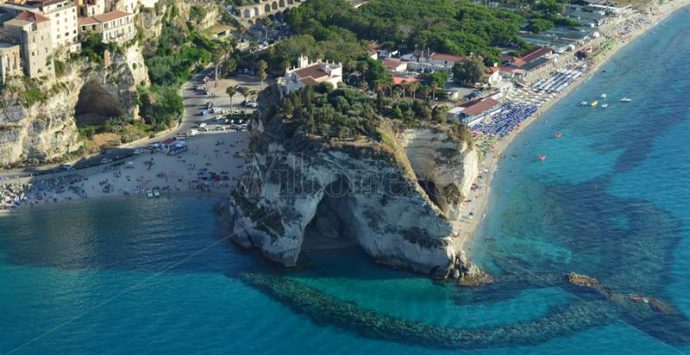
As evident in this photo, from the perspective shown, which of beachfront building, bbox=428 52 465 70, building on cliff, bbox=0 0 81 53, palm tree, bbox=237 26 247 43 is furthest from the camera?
palm tree, bbox=237 26 247 43

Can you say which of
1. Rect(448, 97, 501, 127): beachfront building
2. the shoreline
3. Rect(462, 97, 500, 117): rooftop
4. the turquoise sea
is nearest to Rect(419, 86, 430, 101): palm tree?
Rect(448, 97, 501, 127): beachfront building

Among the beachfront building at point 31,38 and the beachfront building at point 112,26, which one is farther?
the beachfront building at point 112,26

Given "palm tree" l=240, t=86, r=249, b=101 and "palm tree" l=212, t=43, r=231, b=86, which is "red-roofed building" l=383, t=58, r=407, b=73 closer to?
"palm tree" l=240, t=86, r=249, b=101

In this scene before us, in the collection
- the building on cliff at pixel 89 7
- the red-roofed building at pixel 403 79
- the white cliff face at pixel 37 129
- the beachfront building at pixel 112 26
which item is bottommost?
the white cliff face at pixel 37 129

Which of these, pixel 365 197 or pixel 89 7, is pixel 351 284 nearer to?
pixel 365 197

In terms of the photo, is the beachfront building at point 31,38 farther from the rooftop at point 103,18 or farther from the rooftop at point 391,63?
the rooftop at point 391,63

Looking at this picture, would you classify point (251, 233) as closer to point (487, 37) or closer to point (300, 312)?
point (300, 312)

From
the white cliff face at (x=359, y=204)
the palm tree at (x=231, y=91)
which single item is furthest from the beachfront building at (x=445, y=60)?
the white cliff face at (x=359, y=204)
